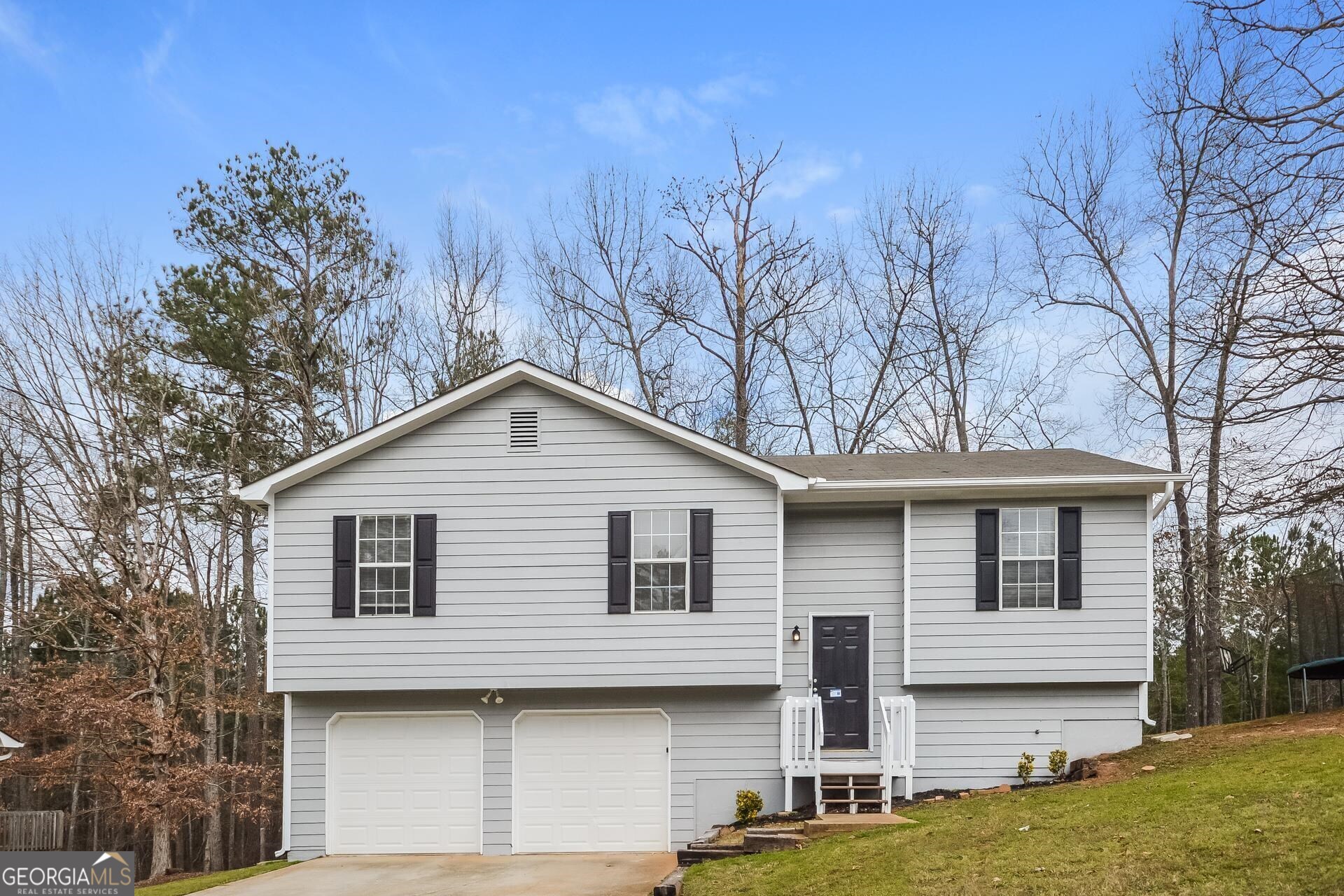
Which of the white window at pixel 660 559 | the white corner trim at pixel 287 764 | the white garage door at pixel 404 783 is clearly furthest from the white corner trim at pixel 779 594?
the white corner trim at pixel 287 764

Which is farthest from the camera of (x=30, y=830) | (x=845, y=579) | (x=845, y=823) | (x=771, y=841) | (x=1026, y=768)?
(x=30, y=830)

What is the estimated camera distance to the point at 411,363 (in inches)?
981

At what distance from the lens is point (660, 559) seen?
1426 centimetres

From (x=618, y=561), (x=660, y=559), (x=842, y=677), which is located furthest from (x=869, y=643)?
(x=618, y=561)

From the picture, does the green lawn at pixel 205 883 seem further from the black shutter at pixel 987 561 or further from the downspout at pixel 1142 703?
the downspout at pixel 1142 703

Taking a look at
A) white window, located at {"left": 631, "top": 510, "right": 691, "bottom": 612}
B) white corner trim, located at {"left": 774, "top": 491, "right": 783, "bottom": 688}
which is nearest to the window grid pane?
white window, located at {"left": 631, "top": 510, "right": 691, "bottom": 612}

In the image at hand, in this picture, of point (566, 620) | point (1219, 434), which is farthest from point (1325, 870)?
point (1219, 434)

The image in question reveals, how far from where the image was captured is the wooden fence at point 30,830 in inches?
791

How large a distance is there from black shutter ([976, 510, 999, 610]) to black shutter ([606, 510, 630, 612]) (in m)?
4.72

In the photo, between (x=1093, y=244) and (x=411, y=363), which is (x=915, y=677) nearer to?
(x=1093, y=244)

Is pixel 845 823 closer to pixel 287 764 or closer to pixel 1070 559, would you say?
pixel 1070 559

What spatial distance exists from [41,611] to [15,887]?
11.4 meters

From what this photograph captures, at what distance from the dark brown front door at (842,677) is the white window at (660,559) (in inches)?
85.5

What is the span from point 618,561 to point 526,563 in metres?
1.24
